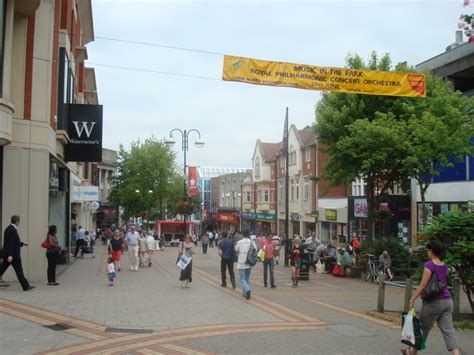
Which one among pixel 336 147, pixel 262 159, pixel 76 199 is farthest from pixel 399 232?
pixel 262 159

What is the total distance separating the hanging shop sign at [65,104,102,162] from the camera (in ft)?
63.2

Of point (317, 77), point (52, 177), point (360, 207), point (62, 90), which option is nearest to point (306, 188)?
point (360, 207)

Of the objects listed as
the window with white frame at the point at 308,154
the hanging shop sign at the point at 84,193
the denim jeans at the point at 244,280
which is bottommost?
the denim jeans at the point at 244,280

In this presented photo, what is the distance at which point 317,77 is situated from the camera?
1323 cm

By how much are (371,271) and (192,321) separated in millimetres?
11220

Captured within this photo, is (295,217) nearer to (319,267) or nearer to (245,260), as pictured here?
(319,267)

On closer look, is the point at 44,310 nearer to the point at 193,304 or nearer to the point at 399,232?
the point at 193,304

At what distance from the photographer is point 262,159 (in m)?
62.3

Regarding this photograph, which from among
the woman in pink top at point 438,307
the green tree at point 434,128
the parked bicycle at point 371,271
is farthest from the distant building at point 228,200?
the woman in pink top at point 438,307

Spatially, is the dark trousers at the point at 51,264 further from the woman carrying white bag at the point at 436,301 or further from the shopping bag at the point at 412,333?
the shopping bag at the point at 412,333

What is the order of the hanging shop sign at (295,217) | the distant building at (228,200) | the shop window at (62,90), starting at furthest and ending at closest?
1. the distant building at (228,200)
2. the hanging shop sign at (295,217)
3. the shop window at (62,90)

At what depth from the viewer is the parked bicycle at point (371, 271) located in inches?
772

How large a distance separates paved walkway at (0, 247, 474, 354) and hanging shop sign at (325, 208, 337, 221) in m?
26.3

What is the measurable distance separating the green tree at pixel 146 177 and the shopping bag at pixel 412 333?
51.1 m
